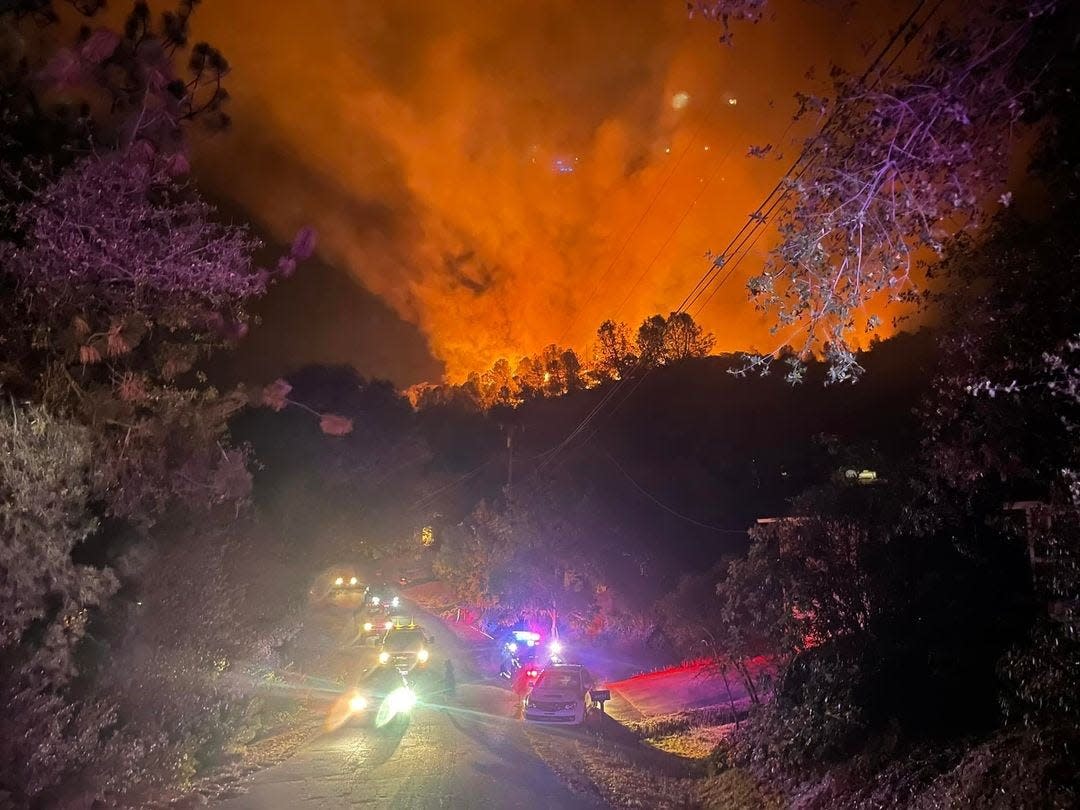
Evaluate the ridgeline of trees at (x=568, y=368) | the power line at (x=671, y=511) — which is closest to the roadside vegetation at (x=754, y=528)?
the power line at (x=671, y=511)

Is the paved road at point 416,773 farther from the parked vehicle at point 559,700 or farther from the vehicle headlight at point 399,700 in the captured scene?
the parked vehicle at point 559,700

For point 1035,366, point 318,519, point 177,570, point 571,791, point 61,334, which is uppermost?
point 318,519

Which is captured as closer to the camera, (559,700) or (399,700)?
(399,700)

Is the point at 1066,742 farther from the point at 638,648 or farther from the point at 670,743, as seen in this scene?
the point at 638,648

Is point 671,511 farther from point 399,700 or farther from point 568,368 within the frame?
point 568,368

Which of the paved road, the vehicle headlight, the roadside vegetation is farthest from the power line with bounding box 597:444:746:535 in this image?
the vehicle headlight

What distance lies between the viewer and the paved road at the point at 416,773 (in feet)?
31.8

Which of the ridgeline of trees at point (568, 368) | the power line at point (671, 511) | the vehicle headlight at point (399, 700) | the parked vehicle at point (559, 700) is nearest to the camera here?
the vehicle headlight at point (399, 700)

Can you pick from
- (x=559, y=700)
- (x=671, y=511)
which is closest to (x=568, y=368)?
(x=671, y=511)

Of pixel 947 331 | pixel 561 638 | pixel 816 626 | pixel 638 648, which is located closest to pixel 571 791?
pixel 816 626

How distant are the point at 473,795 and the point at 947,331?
352 inches

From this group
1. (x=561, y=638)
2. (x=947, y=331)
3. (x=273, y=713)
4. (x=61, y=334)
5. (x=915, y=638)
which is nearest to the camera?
(x=947, y=331)

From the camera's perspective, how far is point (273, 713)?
16.3 m

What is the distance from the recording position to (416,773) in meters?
11.2
